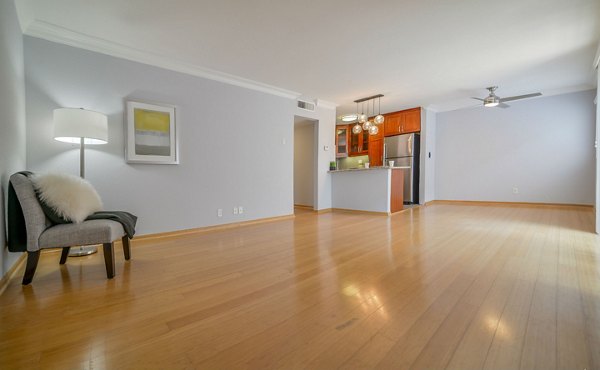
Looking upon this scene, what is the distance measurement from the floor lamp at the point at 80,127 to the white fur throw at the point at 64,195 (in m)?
0.59

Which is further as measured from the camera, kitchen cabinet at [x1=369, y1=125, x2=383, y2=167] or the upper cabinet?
kitchen cabinet at [x1=369, y1=125, x2=383, y2=167]

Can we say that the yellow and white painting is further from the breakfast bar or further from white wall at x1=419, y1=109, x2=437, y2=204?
white wall at x1=419, y1=109, x2=437, y2=204

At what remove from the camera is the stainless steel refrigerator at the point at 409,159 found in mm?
6559

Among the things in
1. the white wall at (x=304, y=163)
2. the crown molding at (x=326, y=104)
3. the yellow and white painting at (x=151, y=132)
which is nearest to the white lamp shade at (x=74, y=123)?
the yellow and white painting at (x=151, y=132)

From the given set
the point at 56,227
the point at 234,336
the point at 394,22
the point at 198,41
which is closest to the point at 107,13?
the point at 198,41

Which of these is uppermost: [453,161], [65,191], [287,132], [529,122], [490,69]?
[490,69]

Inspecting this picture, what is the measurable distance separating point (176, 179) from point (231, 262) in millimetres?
1838

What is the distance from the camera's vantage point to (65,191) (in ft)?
6.59

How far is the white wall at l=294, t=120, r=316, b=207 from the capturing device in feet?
21.9

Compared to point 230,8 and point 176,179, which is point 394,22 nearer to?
point 230,8

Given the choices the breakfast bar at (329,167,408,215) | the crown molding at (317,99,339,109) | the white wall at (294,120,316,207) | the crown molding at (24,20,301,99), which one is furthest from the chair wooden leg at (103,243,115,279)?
the white wall at (294,120,316,207)

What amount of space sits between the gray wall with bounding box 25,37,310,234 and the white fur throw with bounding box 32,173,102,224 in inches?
40.1

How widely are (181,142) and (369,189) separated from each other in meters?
3.87

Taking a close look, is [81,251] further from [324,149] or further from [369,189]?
[369,189]
